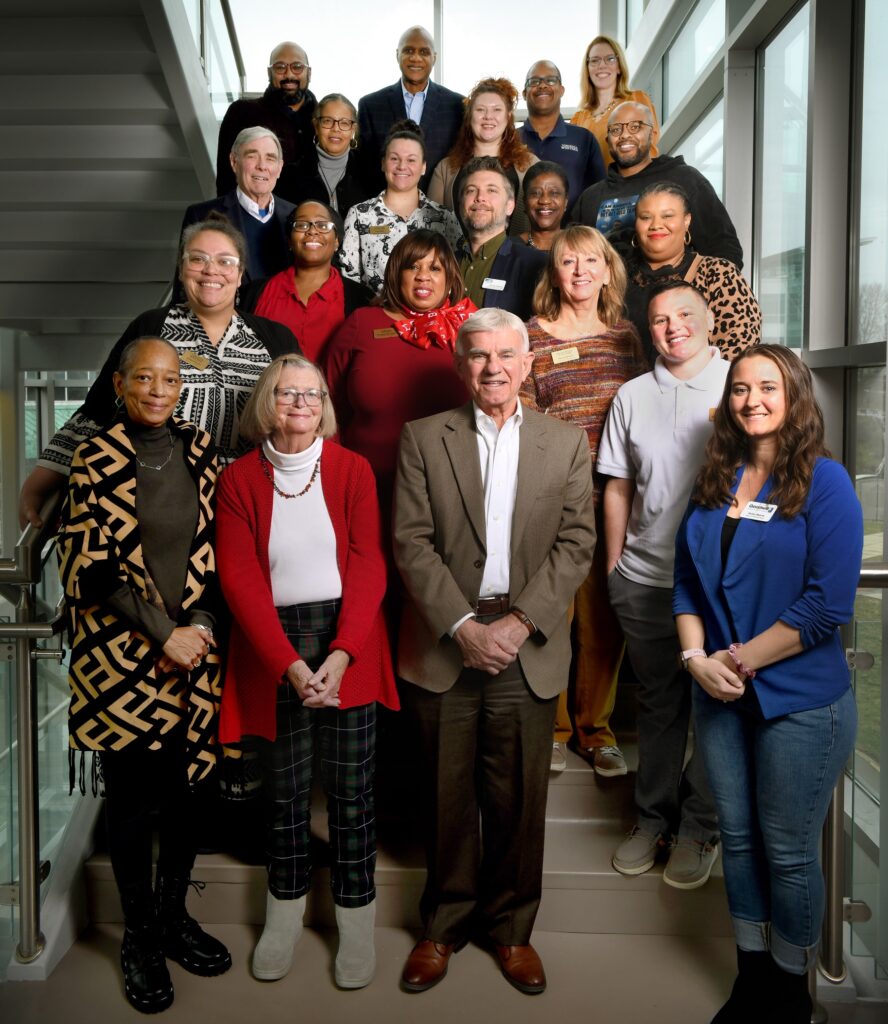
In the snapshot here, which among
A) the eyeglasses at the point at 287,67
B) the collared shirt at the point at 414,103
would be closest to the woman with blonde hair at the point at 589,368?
the collared shirt at the point at 414,103

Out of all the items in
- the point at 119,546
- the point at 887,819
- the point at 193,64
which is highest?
the point at 193,64

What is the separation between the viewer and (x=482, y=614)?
2.56 m

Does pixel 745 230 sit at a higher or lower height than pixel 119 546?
higher

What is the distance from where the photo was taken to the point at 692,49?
6488 mm

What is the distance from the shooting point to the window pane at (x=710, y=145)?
18.9ft

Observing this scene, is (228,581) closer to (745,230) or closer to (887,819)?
(887,819)

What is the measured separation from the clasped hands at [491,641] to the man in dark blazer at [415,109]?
2911 mm

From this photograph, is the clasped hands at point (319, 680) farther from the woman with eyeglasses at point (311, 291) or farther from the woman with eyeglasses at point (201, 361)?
the woman with eyeglasses at point (311, 291)

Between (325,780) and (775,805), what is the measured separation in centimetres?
121

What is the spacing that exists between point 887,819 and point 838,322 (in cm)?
201

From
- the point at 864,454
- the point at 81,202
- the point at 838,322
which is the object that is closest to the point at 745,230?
the point at 838,322

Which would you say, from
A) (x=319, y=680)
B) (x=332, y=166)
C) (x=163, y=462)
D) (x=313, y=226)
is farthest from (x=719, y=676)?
(x=332, y=166)

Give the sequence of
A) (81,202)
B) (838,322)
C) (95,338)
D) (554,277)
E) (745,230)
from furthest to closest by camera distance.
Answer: (95,338), (81,202), (745,230), (838,322), (554,277)

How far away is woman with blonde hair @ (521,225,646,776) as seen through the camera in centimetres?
297
